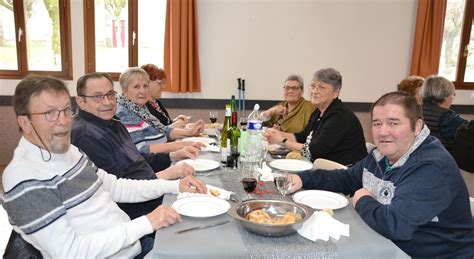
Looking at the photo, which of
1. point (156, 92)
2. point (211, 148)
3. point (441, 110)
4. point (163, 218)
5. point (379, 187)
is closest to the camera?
point (163, 218)

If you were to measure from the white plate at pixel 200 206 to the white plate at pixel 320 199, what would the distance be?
13.3 inches

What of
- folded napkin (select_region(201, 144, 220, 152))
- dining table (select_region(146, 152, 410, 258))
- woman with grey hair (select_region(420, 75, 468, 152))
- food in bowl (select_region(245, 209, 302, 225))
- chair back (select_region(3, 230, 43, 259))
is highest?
woman with grey hair (select_region(420, 75, 468, 152))

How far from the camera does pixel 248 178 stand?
1.69 meters

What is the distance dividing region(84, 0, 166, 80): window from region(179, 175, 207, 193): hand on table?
3.30 meters

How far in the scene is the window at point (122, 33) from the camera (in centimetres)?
464

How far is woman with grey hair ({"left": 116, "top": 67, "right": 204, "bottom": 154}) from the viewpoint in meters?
2.71

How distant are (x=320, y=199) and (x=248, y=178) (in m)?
0.33

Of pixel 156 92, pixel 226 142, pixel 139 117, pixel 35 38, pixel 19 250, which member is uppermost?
pixel 35 38

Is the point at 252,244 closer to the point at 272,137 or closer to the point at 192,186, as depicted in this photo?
the point at 192,186

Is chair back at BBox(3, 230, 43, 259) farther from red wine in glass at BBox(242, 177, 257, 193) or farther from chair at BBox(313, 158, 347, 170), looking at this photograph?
chair at BBox(313, 158, 347, 170)

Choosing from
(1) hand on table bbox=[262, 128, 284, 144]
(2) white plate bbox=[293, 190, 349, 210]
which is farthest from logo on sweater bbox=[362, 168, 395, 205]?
(1) hand on table bbox=[262, 128, 284, 144]

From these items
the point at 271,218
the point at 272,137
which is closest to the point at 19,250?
the point at 271,218

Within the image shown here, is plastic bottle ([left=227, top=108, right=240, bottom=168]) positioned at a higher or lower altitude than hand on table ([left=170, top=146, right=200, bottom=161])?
higher

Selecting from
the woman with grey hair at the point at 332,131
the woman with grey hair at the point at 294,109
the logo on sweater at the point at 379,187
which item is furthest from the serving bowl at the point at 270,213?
the woman with grey hair at the point at 294,109
